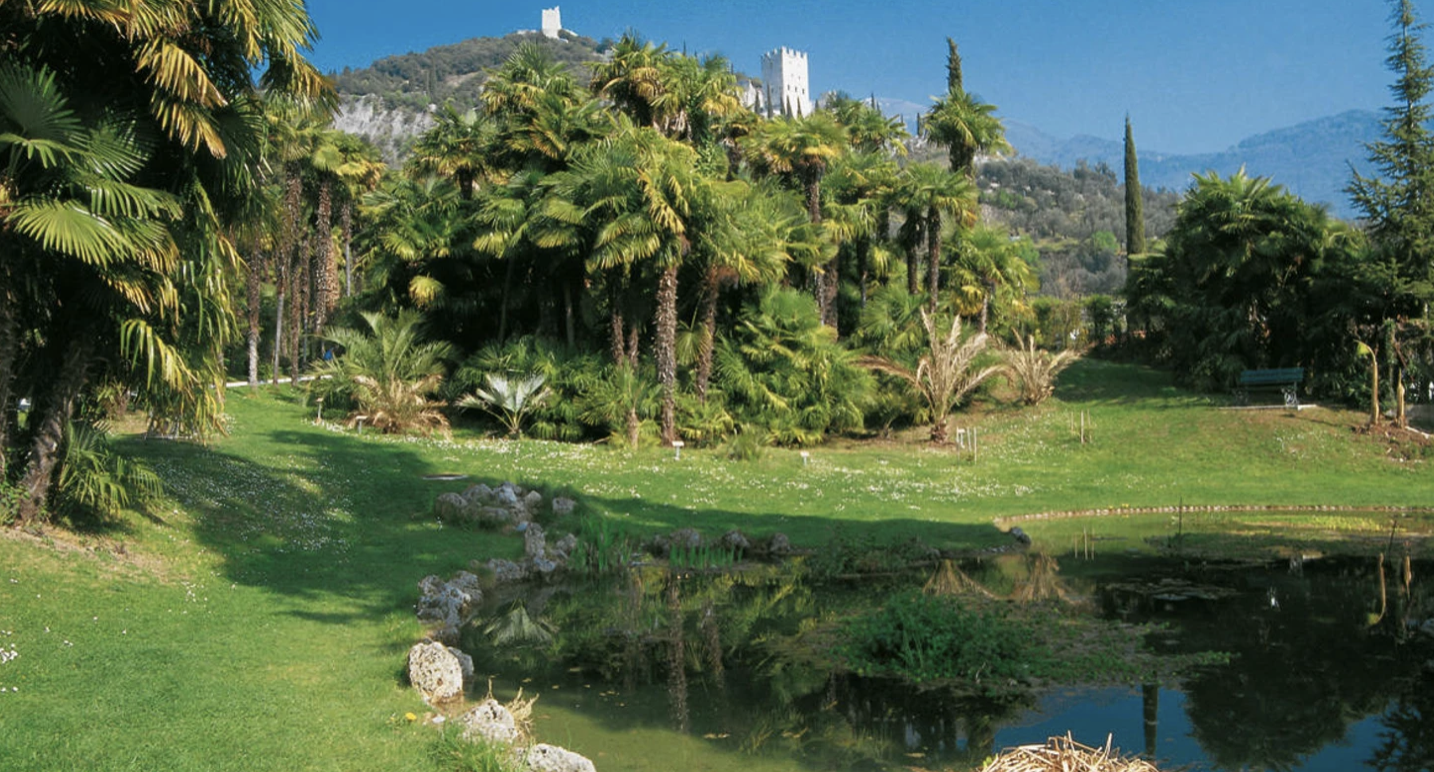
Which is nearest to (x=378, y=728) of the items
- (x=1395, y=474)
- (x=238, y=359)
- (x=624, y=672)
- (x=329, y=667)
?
(x=329, y=667)

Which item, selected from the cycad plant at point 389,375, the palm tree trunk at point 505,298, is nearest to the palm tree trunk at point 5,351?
the cycad plant at point 389,375

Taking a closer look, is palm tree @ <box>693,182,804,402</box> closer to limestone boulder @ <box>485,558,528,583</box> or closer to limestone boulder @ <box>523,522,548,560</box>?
limestone boulder @ <box>523,522,548,560</box>

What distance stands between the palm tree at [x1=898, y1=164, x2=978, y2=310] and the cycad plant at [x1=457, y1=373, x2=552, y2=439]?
14.9 metres

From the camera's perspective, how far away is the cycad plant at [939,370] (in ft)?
108

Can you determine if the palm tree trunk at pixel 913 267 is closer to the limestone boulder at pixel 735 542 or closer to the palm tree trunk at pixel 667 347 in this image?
the palm tree trunk at pixel 667 347

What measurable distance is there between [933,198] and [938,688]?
28.0 metres

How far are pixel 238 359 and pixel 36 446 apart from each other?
43.3m

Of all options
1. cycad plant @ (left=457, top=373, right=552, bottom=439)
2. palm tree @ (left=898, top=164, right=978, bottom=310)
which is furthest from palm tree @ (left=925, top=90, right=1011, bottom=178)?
cycad plant @ (left=457, top=373, right=552, bottom=439)

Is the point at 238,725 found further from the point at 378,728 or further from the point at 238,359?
the point at 238,359

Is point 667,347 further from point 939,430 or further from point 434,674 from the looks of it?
point 434,674

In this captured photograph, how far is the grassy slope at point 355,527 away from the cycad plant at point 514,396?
2.76 metres

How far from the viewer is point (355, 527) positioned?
16.5 metres

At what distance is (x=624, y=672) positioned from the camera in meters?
10.9

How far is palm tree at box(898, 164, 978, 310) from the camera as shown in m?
35.8
